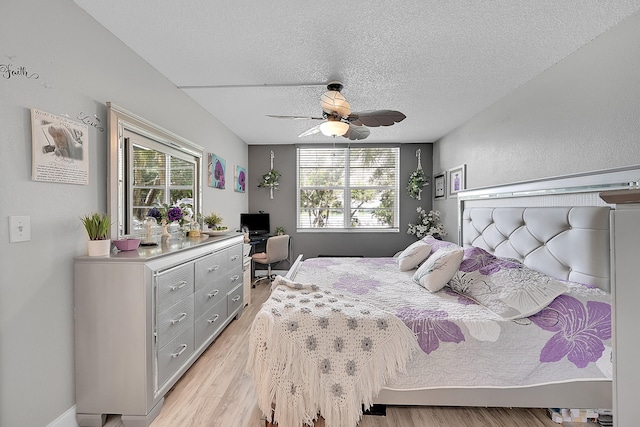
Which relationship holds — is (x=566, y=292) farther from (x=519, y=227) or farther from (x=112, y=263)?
(x=112, y=263)

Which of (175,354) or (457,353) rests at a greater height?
(457,353)

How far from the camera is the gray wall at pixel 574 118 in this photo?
1778 millimetres

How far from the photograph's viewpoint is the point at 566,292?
180cm

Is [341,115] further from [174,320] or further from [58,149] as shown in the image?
[174,320]

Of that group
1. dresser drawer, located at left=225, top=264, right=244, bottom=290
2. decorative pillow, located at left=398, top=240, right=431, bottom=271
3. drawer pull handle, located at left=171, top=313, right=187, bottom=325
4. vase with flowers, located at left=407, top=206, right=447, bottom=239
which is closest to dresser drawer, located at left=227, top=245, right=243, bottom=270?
dresser drawer, located at left=225, top=264, right=244, bottom=290

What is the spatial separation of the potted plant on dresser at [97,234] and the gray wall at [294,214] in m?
3.70

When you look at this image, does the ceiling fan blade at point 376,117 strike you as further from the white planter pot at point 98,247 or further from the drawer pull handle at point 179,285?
the white planter pot at point 98,247

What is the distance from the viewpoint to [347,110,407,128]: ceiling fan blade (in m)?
2.49

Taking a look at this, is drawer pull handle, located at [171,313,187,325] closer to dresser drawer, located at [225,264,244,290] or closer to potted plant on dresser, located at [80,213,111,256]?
potted plant on dresser, located at [80,213,111,256]

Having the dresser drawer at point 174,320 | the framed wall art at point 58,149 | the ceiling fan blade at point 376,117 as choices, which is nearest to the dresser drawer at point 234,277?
the dresser drawer at point 174,320

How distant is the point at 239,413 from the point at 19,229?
5.14 feet

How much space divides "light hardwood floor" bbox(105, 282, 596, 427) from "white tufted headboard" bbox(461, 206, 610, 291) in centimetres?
92

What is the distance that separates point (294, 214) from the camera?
548cm

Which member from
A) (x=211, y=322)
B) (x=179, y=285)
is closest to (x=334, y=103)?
(x=179, y=285)
